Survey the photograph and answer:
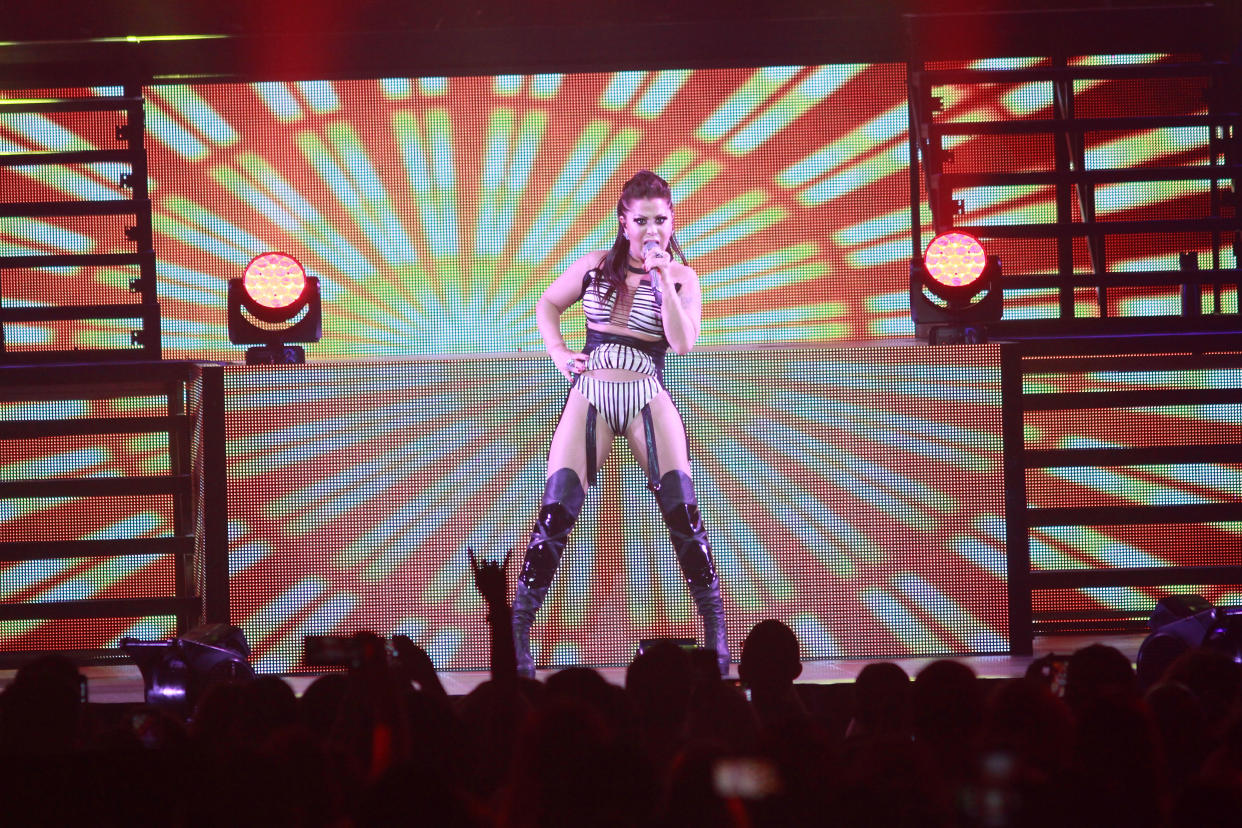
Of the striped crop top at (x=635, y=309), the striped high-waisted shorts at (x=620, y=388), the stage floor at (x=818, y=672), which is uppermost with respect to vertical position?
the striped crop top at (x=635, y=309)

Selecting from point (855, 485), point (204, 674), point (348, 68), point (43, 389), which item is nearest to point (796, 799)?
point (204, 674)

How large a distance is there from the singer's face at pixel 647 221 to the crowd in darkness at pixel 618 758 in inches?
92.1

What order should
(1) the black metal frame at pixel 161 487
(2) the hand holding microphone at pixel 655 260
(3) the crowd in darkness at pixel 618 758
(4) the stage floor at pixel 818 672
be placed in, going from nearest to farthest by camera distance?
(3) the crowd in darkness at pixel 618 758 → (2) the hand holding microphone at pixel 655 260 → (4) the stage floor at pixel 818 672 → (1) the black metal frame at pixel 161 487

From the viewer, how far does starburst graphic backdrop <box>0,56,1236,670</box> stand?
17.9ft

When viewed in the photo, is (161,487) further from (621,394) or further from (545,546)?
(621,394)

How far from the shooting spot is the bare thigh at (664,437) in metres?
5.04

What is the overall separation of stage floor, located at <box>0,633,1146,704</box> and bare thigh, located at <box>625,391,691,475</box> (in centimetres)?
80

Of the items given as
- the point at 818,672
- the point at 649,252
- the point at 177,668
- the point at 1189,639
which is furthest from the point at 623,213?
the point at 1189,639

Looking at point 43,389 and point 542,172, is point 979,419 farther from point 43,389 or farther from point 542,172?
point 43,389

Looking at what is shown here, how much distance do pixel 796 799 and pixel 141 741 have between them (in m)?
1.17

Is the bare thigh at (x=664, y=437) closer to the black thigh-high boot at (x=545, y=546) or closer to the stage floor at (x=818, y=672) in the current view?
the black thigh-high boot at (x=545, y=546)

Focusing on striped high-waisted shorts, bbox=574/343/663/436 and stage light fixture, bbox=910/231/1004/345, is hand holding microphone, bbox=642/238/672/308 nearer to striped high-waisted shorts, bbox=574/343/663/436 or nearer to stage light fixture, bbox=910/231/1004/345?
striped high-waisted shorts, bbox=574/343/663/436

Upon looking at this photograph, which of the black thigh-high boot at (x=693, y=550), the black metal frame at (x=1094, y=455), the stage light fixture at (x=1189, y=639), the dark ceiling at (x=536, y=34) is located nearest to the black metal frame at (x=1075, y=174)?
the dark ceiling at (x=536, y=34)

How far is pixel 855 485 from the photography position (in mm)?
5480
